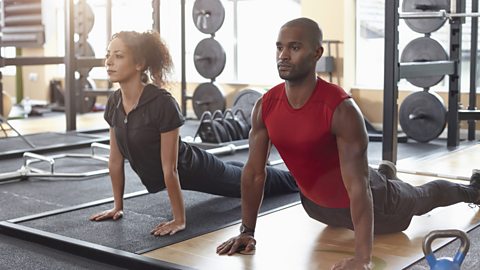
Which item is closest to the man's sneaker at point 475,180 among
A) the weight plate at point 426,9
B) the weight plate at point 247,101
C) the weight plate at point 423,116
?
the weight plate at point 426,9

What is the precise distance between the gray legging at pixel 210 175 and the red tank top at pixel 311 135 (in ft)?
2.36

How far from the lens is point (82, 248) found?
2438 millimetres

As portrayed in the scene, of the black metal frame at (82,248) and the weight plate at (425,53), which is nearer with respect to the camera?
the black metal frame at (82,248)

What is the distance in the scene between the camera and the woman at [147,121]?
8.59ft

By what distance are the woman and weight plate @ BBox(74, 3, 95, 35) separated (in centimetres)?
461

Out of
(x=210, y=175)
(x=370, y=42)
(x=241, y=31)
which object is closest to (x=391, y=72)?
(x=210, y=175)

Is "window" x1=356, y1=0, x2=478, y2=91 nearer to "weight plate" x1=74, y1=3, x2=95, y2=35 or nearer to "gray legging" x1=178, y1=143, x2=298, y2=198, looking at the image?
"weight plate" x1=74, y1=3, x2=95, y2=35

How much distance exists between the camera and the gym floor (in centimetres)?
230

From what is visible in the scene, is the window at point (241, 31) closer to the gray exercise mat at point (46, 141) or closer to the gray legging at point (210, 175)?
the gray exercise mat at point (46, 141)

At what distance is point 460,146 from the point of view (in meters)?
5.18

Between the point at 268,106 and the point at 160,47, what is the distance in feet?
2.45

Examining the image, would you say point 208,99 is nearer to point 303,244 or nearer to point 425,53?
point 425,53

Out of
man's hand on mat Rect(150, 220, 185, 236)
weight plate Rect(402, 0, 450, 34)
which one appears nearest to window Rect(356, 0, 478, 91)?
weight plate Rect(402, 0, 450, 34)

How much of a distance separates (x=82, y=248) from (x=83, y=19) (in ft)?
16.8
